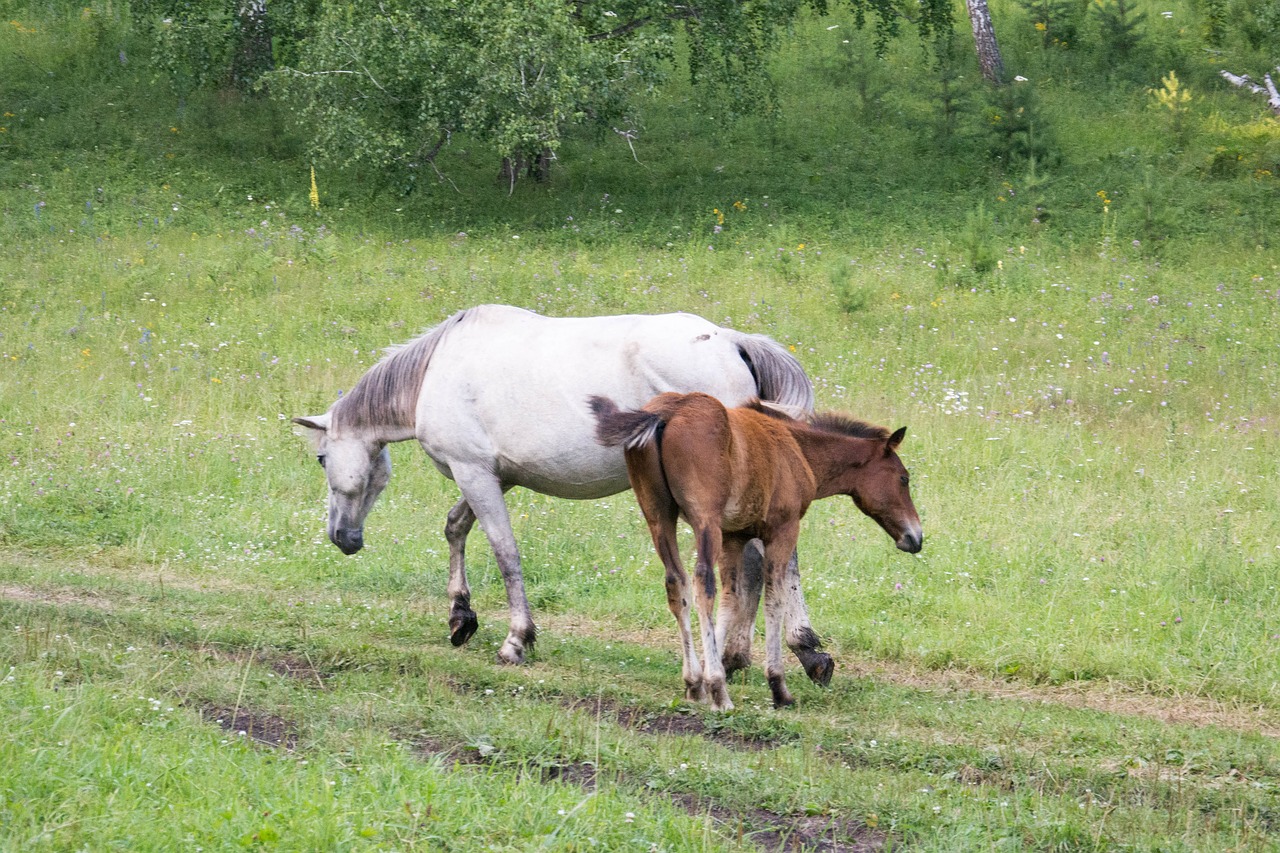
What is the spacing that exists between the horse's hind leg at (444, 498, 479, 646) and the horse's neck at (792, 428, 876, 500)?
2.36m

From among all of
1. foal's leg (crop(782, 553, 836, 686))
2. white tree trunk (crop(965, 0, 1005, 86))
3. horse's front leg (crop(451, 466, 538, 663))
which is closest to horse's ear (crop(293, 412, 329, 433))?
horse's front leg (crop(451, 466, 538, 663))

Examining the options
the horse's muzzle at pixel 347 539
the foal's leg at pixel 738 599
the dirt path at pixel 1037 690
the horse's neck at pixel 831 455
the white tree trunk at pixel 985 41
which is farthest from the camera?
the white tree trunk at pixel 985 41

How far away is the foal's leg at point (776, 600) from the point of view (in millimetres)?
6785

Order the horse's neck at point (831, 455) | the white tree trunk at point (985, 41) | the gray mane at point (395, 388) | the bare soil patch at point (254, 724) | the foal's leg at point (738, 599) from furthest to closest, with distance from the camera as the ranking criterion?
the white tree trunk at point (985, 41) → the gray mane at point (395, 388) → the horse's neck at point (831, 455) → the foal's leg at point (738, 599) → the bare soil patch at point (254, 724)

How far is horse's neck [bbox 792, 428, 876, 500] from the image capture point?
7.30m

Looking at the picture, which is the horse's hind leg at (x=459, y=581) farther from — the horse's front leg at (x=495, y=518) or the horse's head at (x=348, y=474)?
the horse's head at (x=348, y=474)

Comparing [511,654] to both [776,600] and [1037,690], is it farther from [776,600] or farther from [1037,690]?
[1037,690]

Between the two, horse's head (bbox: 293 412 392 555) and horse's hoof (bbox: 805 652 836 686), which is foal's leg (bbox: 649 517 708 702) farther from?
horse's head (bbox: 293 412 392 555)

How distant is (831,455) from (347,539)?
140 inches

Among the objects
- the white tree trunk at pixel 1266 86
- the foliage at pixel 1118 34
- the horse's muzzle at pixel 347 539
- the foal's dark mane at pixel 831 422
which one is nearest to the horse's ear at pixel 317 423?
the horse's muzzle at pixel 347 539

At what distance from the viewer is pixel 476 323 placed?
8.30 meters

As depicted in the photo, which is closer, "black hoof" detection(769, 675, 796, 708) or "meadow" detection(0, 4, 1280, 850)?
"meadow" detection(0, 4, 1280, 850)

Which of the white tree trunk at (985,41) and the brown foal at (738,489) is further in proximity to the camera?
the white tree trunk at (985,41)

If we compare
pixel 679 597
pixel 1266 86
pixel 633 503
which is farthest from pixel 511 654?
pixel 1266 86
